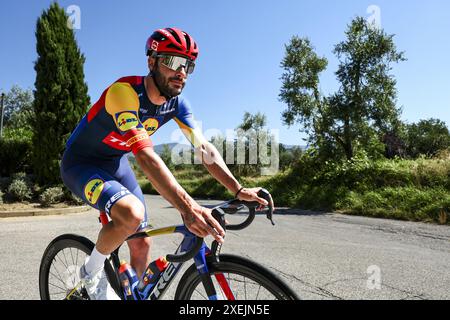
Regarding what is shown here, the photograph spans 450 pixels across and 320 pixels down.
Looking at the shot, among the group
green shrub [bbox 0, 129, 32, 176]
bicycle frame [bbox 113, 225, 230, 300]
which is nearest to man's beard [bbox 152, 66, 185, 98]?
bicycle frame [bbox 113, 225, 230, 300]

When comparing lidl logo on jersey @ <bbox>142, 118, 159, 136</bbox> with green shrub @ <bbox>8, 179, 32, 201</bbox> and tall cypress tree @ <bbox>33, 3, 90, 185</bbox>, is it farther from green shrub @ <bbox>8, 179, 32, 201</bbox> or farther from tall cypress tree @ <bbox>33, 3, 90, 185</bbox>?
tall cypress tree @ <bbox>33, 3, 90, 185</bbox>

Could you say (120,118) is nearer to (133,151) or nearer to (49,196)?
(133,151)

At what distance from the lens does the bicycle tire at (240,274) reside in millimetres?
1838

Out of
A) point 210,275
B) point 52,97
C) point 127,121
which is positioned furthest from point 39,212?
point 210,275

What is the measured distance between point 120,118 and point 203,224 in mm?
945

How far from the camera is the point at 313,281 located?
4.43 metres

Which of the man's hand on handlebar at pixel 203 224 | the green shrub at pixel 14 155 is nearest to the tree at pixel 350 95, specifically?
the green shrub at pixel 14 155

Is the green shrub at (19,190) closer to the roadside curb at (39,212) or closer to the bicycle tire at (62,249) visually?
the roadside curb at (39,212)

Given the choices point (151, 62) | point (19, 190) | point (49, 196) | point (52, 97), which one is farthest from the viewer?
point (52, 97)

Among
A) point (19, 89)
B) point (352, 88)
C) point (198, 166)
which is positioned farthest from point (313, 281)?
point (19, 89)

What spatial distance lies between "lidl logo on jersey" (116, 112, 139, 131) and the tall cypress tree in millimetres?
10987

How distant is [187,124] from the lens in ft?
9.59

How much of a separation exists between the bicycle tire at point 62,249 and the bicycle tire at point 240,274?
56 cm
